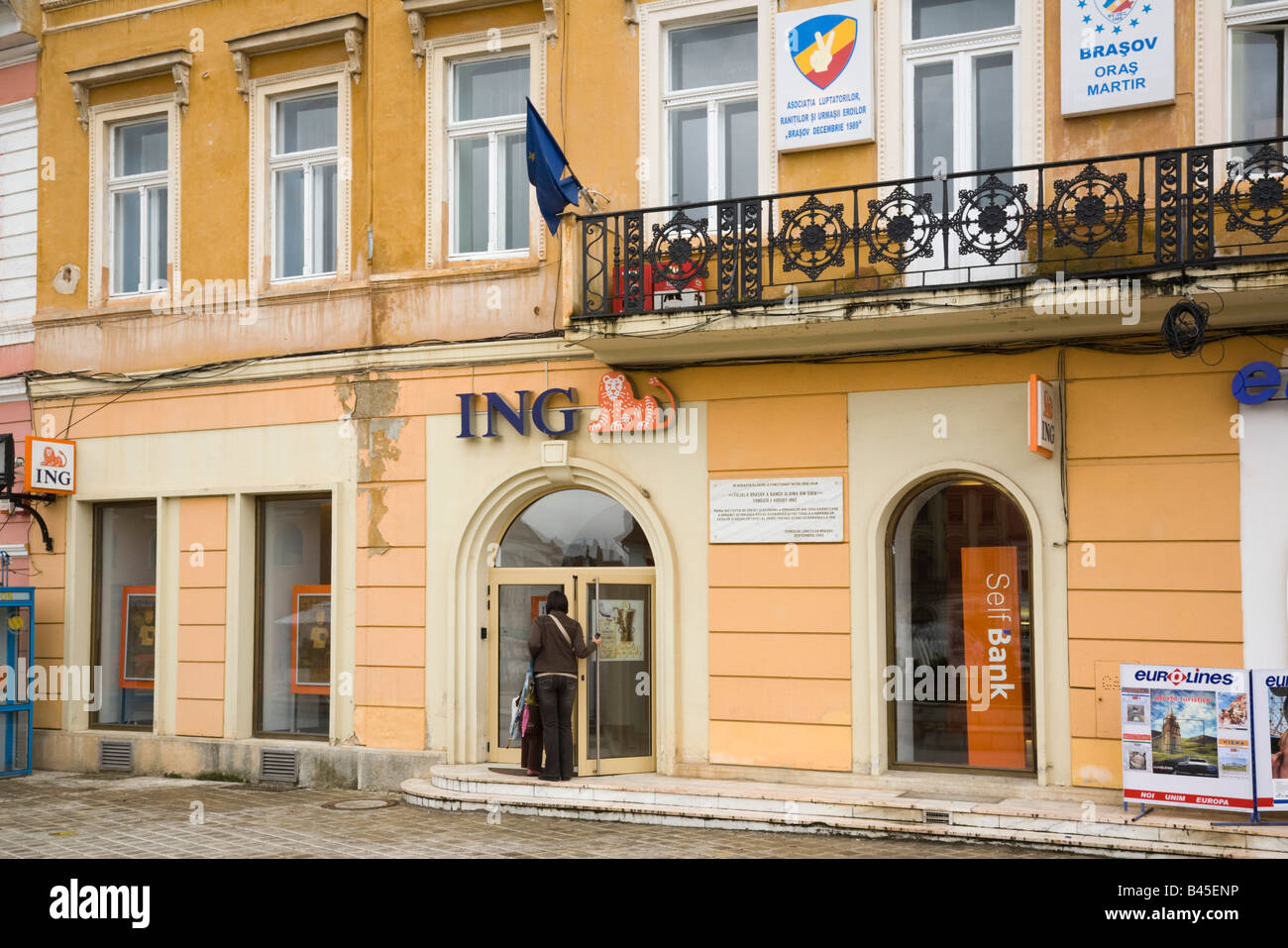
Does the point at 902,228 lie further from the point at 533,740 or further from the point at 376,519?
the point at 376,519

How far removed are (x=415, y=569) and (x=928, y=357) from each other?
5.32 m

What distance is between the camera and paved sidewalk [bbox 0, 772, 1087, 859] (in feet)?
33.1

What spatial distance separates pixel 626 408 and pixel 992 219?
3.69 meters

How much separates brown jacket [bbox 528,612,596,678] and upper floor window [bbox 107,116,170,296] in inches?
250

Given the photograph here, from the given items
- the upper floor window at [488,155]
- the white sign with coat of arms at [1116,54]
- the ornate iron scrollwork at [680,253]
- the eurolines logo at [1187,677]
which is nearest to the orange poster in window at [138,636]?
the upper floor window at [488,155]

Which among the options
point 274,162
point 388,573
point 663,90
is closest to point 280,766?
point 388,573

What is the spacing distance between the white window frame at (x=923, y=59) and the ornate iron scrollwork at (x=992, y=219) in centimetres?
69

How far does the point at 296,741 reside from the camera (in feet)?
46.2

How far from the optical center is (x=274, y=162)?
14.6 metres

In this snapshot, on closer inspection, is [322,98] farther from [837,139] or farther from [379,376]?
[837,139]

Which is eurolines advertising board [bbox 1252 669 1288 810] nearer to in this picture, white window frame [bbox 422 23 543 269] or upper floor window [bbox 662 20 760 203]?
upper floor window [bbox 662 20 760 203]

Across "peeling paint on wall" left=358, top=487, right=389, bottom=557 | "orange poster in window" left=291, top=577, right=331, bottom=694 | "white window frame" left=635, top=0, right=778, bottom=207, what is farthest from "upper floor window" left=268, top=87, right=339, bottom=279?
"white window frame" left=635, top=0, right=778, bottom=207

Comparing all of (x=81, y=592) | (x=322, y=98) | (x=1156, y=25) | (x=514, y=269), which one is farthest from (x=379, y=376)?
(x=1156, y=25)

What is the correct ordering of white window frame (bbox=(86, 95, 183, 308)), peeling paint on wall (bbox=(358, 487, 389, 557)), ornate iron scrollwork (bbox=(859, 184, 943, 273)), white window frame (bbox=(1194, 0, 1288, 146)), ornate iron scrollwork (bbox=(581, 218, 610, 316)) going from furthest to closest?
white window frame (bbox=(86, 95, 183, 308)) → peeling paint on wall (bbox=(358, 487, 389, 557)) → ornate iron scrollwork (bbox=(581, 218, 610, 316)) → ornate iron scrollwork (bbox=(859, 184, 943, 273)) → white window frame (bbox=(1194, 0, 1288, 146))
